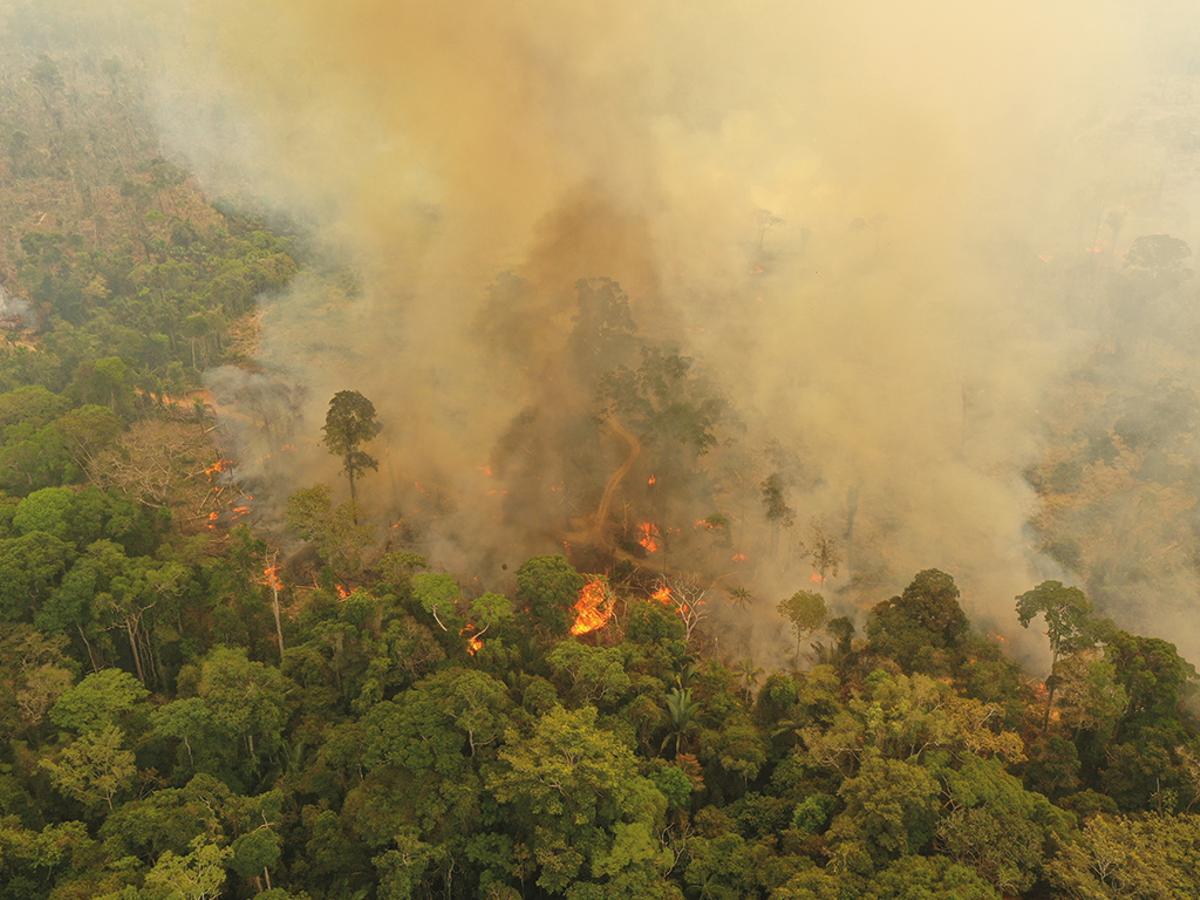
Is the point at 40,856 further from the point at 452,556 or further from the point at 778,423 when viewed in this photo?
the point at 778,423

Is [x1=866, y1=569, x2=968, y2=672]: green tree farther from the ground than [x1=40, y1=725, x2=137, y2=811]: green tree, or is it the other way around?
[x1=866, y1=569, x2=968, y2=672]: green tree

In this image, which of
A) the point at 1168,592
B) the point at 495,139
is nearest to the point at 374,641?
the point at 1168,592

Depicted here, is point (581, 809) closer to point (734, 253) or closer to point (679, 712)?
point (679, 712)

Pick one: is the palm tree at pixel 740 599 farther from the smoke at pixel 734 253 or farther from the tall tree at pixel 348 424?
the tall tree at pixel 348 424

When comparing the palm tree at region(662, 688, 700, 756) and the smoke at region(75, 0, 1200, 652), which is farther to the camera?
the smoke at region(75, 0, 1200, 652)

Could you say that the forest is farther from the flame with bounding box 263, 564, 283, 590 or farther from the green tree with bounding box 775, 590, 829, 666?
the flame with bounding box 263, 564, 283, 590

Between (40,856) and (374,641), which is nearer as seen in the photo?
(40,856)

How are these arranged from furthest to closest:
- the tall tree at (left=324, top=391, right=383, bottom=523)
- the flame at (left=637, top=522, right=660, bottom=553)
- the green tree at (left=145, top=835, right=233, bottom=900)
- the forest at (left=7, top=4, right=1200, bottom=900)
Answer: the flame at (left=637, top=522, right=660, bottom=553) < the tall tree at (left=324, top=391, right=383, bottom=523) < the forest at (left=7, top=4, right=1200, bottom=900) < the green tree at (left=145, top=835, right=233, bottom=900)

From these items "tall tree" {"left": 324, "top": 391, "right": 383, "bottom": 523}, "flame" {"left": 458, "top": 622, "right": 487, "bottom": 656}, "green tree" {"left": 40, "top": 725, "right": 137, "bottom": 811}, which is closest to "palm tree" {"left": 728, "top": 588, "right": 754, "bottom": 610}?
"flame" {"left": 458, "top": 622, "right": 487, "bottom": 656}
